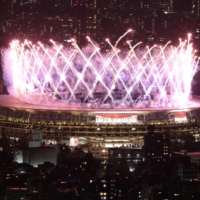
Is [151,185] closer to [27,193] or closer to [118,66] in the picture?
[27,193]

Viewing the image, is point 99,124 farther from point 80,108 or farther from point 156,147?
point 156,147

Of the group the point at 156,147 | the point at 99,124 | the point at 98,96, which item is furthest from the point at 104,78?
the point at 156,147

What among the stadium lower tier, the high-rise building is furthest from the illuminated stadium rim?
the high-rise building

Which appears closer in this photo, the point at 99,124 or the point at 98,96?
the point at 99,124

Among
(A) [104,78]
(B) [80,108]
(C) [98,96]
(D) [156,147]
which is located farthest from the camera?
(A) [104,78]

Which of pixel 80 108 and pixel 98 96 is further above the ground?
pixel 98 96

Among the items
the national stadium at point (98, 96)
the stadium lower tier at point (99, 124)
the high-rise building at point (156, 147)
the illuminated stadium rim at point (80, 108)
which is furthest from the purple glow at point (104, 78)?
the high-rise building at point (156, 147)

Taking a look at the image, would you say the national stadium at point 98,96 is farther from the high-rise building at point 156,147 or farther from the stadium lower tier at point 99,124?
the high-rise building at point 156,147

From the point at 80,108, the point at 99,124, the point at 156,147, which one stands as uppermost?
the point at 80,108
